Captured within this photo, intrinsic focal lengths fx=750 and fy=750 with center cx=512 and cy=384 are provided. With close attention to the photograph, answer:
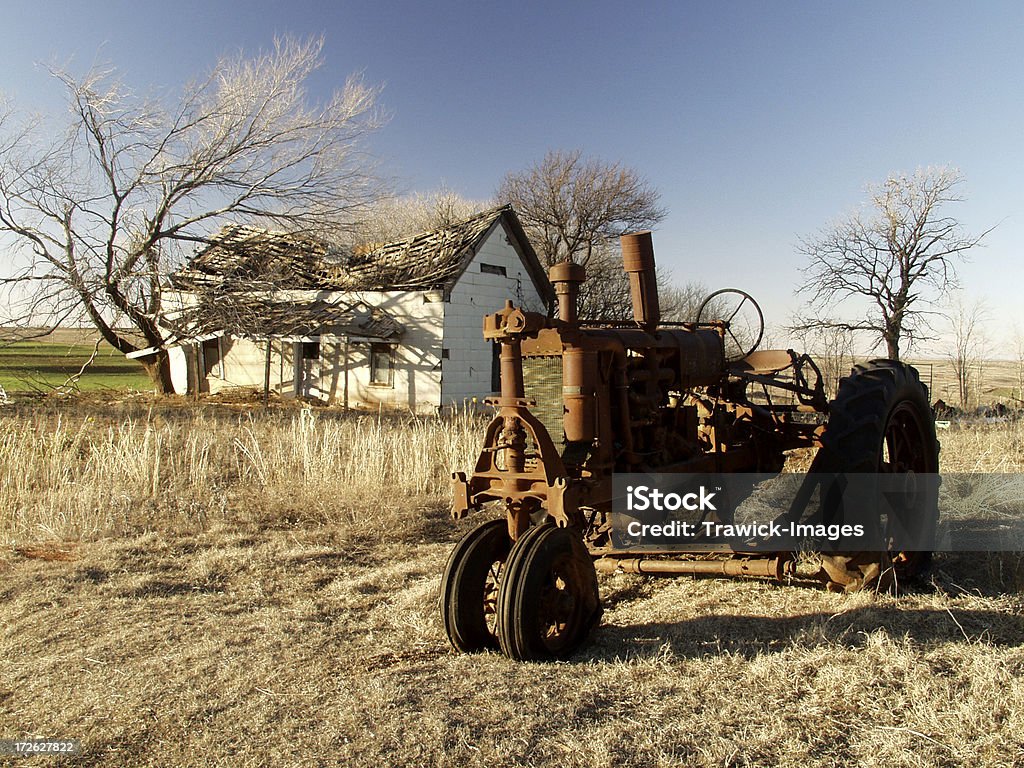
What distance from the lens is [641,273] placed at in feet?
15.0

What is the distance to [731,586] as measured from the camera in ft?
16.4

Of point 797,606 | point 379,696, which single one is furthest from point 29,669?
point 797,606

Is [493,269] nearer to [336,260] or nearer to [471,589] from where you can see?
[336,260]

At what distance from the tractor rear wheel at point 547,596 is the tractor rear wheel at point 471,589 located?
26 cm

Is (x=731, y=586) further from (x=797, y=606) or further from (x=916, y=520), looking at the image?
(x=916, y=520)

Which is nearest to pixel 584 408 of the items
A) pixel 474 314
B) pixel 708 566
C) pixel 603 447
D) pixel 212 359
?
pixel 603 447

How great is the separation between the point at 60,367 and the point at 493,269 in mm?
19693

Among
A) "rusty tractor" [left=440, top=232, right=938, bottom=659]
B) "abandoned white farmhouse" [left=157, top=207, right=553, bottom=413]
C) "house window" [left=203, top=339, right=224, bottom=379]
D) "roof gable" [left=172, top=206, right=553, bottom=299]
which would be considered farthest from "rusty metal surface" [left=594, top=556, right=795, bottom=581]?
"house window" [left=203, top=339, right=224, bottom=379]

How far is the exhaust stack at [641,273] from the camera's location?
455cm

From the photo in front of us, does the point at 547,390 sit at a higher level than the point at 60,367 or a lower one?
lower

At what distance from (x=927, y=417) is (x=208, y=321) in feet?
51.4

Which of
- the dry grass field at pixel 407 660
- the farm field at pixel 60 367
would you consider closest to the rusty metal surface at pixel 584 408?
the dry grass field at pixel 407 660

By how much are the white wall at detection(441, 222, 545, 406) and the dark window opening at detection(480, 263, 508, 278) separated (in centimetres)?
7

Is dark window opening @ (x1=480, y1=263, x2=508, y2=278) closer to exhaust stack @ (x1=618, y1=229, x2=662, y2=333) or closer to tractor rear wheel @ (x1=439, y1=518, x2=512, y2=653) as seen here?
exhaust stack @ (x1=618, y1=229, x2=662, y2=333)
